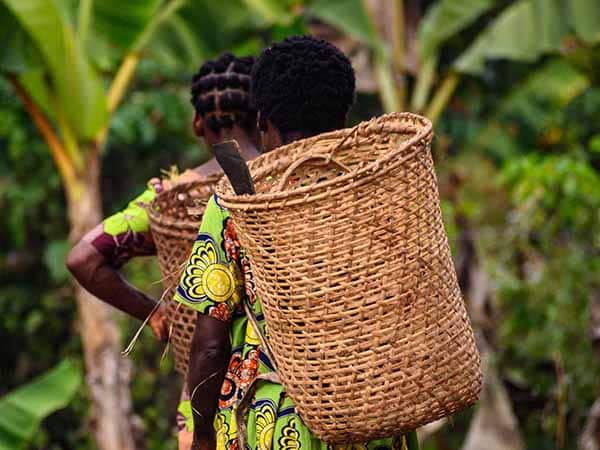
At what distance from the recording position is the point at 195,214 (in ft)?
9.46

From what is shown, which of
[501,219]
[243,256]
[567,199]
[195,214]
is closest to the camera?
[243,256]

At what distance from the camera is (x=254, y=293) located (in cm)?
242

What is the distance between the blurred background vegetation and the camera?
6.04m

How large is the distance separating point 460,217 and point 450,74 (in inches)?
40.0

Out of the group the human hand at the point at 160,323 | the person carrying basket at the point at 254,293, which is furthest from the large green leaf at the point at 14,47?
the person carrying basket at the point at 254,293

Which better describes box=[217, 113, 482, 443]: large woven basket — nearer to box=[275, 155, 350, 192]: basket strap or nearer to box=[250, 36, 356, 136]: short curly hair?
box=[275, 155, 350, 192]: basket strap

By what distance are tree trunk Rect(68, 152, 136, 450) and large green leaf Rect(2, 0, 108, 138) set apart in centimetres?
37

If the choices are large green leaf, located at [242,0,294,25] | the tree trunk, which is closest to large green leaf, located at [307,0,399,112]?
large green leaf, located at [242,0,294,25]

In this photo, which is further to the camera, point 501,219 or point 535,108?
point 501,219

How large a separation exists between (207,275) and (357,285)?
0.42m

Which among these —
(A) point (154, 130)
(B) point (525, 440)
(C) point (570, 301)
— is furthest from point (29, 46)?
(B) point (525, 440)

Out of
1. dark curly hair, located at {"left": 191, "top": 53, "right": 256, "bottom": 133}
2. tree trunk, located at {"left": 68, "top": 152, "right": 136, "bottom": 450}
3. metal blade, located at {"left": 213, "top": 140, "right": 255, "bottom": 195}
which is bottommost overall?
tree trunk, located at {"left": 68, "top": 152, "right": 136, "bottom": 450}

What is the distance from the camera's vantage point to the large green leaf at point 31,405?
504cm

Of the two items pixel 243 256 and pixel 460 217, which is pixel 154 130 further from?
pixel 243 256
